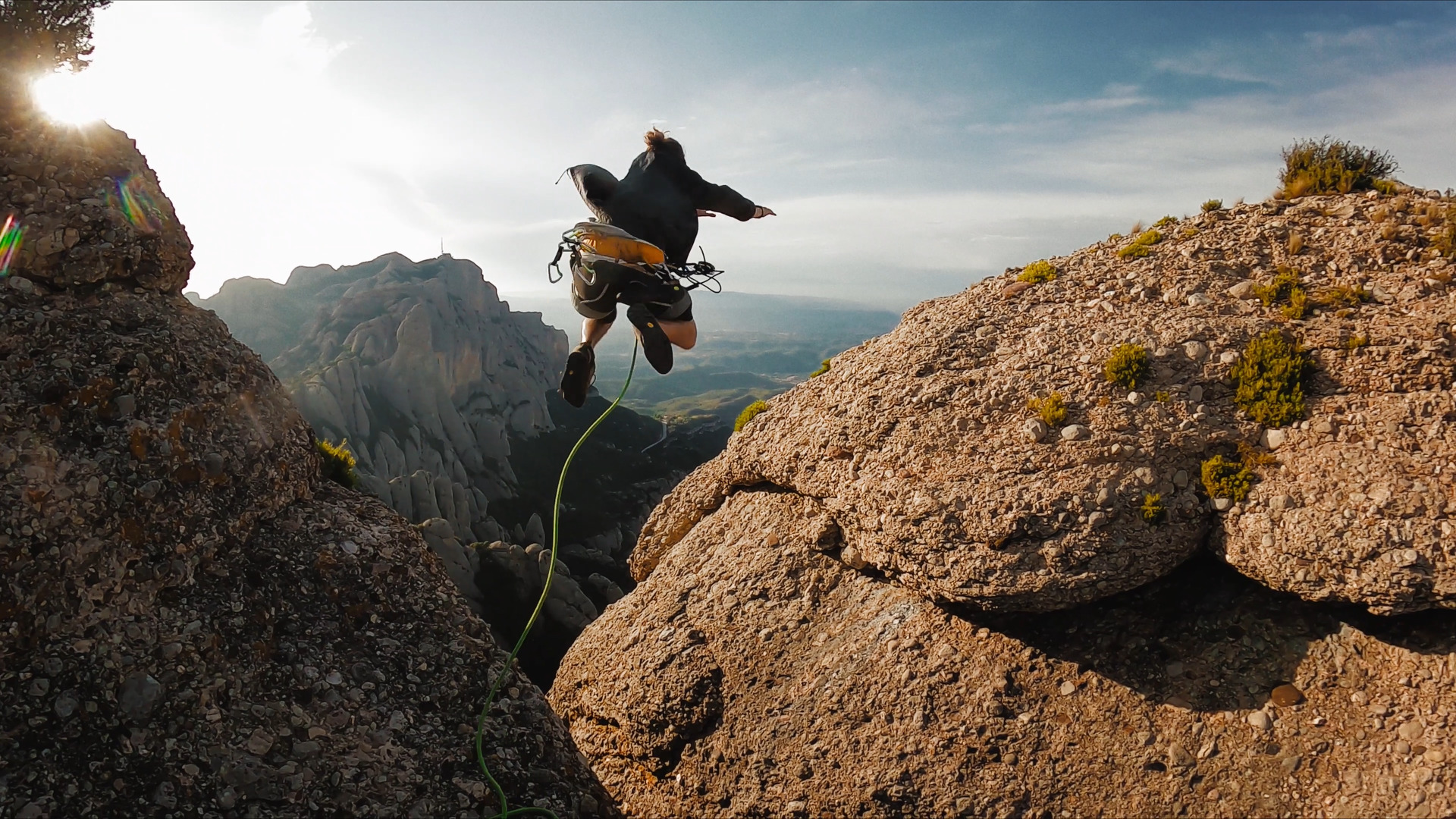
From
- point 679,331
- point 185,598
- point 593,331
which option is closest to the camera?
point 185,598

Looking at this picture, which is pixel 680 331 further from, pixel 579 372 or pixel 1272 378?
pixel 1272 378

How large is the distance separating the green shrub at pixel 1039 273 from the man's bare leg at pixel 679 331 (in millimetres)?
6633

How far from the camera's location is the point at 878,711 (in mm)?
10148

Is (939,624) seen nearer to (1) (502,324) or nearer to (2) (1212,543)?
(2) (1212,543)

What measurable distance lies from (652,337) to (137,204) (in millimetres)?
8121

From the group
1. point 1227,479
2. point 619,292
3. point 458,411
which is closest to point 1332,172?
point 1227,479

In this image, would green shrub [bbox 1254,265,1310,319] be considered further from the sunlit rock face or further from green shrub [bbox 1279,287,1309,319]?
the sunlit rock face

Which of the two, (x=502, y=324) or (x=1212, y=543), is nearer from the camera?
(x=1212, y=543)

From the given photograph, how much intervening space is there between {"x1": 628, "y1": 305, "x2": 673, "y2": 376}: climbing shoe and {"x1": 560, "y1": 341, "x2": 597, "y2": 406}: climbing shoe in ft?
3.82

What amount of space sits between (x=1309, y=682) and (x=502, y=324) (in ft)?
588

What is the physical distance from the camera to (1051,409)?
10.1 metres

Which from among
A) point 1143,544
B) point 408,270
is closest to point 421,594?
point 1143,544

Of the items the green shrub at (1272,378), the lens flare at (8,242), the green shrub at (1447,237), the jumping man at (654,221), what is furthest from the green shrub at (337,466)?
the green shrub at (1447,237)

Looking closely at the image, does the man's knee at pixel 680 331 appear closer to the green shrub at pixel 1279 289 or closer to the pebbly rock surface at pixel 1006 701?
→ the pebbly rock surface at pixel 1006 701
